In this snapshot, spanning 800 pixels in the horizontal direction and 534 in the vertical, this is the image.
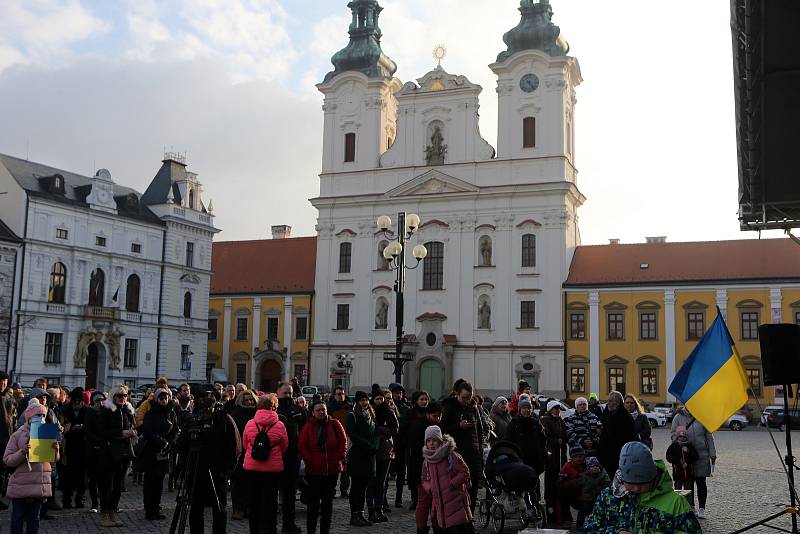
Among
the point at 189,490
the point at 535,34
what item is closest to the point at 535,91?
the point at 535,34

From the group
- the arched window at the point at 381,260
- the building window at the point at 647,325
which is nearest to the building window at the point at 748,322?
the building window at the point at 647,325

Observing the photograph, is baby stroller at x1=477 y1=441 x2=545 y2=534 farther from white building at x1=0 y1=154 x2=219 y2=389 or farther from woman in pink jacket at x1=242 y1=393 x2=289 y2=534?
white building at x1=0 y1=154 x2=219 y2=389

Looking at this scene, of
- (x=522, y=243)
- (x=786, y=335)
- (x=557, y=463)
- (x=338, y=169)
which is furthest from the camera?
(x=338, y=169)

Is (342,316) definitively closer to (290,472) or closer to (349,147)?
(349,147)

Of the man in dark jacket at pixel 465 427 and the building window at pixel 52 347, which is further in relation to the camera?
the building window at pixel 52 347

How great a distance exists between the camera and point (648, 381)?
43969 mm

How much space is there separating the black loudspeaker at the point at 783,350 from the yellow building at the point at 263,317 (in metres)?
41.6

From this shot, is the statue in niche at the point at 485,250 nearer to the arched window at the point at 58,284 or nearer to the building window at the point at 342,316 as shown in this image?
the building window at the point at 342,316

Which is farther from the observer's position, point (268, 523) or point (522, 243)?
point (522, 243)

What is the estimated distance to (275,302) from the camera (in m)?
52.4

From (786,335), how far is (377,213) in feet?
131

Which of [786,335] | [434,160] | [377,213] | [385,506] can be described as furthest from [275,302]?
[786,335]

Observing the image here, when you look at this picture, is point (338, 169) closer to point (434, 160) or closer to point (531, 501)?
point (434, 160)

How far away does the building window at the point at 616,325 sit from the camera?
147ft
